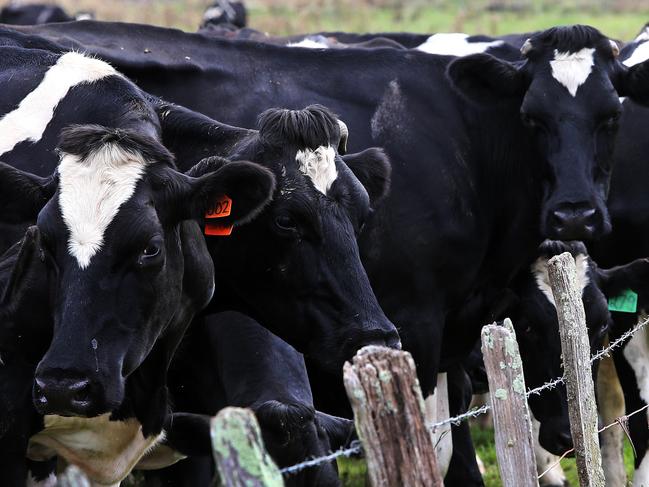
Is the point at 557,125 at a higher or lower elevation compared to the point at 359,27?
lower

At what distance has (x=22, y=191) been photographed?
4484 mm

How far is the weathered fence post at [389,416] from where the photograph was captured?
10.1 feet

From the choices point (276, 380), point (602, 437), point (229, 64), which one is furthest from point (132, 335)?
point (602, 437)

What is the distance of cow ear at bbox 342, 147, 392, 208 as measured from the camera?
5582mm

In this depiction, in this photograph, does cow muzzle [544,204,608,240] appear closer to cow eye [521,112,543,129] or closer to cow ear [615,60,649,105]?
cow eye [521,112,543,129]

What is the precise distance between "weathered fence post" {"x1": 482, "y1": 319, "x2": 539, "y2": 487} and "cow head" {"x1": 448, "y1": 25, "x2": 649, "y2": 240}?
2.62 metres

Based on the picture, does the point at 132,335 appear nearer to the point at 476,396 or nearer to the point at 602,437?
the point at 602,437

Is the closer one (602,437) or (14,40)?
(14,40)

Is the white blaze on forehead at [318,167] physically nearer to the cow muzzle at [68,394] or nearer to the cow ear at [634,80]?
the cow muzzle at [68,394]

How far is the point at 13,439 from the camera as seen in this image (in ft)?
15.1

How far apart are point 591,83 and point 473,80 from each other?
2.09ft

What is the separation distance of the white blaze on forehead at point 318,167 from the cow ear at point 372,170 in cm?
52

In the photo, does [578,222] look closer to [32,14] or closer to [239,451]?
[239,451]

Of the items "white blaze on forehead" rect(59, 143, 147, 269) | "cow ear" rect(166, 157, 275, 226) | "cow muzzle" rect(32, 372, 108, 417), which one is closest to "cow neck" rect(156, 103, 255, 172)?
"cow ear" rect(166, 157, 275, 226)
